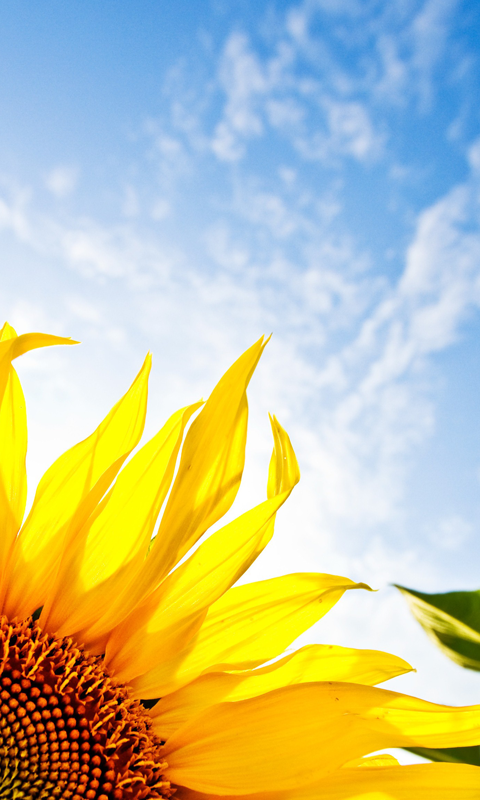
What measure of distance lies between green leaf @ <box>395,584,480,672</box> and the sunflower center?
0.68 metres

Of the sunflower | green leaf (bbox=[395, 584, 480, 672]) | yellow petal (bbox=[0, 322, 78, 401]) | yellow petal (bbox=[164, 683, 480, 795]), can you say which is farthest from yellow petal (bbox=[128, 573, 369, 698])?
yellow petal (bbox=[0, 322, 78, 401])

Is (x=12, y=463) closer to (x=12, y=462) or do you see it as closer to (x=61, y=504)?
(x=12, y=462)

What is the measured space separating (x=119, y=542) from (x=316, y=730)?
21.7 inches

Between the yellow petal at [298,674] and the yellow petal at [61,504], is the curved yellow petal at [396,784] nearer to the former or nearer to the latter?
the yellow petal at [298,674]

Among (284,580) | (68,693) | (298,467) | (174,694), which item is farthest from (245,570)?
(68,693)

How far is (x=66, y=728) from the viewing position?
4.92 ft

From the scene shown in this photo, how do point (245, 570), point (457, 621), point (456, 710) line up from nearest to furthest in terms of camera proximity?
point (457, 621)
point (456, 710)
point (245, 570)

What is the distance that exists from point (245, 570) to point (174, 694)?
0.35 m

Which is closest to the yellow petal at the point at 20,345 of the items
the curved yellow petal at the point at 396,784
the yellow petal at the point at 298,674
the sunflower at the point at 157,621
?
the sunflower at the point at 157,621

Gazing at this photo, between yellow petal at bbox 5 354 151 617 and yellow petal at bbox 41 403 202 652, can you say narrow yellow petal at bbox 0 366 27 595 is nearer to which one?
yellow petal at bbox 5 354 151 617

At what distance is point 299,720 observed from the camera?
1408 mm

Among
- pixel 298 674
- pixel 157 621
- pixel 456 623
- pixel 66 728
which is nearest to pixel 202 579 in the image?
pixel 157 621

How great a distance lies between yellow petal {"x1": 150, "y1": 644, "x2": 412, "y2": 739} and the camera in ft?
4.83

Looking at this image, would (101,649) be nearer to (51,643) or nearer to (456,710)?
(51,643)
